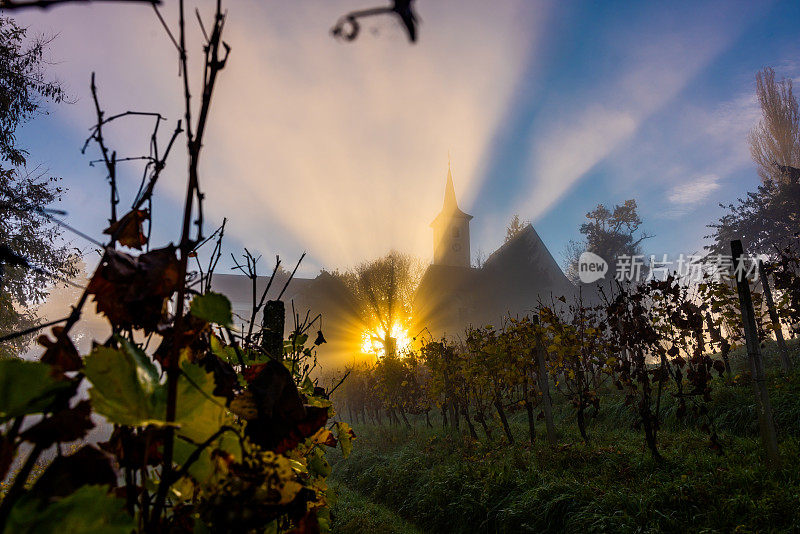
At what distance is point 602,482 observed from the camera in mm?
5305

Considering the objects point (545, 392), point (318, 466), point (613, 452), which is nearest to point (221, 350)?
point (318, 466)

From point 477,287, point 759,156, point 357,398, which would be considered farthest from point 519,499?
point 759,156

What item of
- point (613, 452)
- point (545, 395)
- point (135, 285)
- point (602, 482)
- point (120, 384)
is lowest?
point (602, 482)

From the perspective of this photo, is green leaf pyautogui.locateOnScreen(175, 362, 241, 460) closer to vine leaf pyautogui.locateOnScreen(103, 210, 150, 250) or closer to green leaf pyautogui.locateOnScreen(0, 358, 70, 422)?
green leaf pyautogui.locateOnScreen(0, 358, 70, 422)

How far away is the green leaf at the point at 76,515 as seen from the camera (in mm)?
365

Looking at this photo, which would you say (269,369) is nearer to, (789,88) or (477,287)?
(477,287)

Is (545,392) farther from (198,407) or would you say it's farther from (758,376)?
(198,407)

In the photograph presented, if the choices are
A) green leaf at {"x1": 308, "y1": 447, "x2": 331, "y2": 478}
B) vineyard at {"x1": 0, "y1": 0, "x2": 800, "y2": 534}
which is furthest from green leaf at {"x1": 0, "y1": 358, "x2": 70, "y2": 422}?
green leaf at {"x1": 308, "y1": 447, "x2": 331, "y2": 478}

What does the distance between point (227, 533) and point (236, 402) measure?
158mm

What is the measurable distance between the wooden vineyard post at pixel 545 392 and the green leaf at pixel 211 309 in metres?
7.45

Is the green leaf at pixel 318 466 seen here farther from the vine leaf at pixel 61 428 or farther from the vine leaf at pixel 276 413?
the vine leaf at pixel 61 428

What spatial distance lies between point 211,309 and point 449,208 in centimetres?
4913

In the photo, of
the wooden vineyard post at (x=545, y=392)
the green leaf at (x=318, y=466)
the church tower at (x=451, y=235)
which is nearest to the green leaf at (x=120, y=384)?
the green leaf at (x=318, y=466)

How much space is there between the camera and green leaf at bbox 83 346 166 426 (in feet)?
1.42
